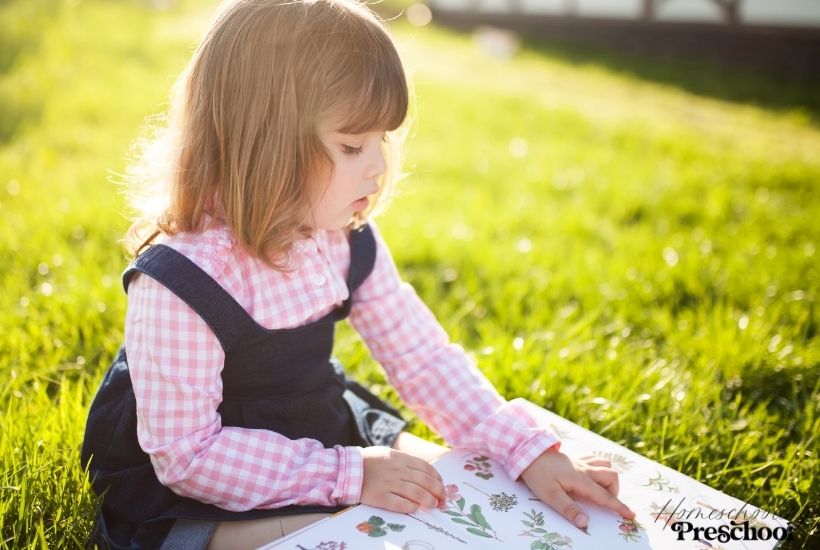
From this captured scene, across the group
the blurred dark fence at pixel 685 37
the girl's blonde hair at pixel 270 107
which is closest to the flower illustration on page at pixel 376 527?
the girl's blonde hair at pixel 270 107

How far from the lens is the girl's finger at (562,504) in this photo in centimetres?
134

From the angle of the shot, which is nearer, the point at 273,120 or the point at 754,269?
the point at 273,120

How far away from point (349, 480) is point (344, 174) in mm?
518

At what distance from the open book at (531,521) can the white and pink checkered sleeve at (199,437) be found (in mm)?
101

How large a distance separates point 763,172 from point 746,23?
406cm

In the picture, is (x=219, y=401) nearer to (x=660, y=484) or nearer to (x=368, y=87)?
(x=368, y=87)

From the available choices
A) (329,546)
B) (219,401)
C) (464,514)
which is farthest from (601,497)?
(219,401)

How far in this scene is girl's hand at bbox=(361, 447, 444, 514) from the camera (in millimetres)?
1307

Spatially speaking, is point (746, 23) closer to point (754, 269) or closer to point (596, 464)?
point (754, 269)

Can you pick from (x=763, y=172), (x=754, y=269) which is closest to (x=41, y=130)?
(x=754, y=269)

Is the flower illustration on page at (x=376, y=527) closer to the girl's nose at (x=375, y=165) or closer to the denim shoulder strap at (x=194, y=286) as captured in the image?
the denim shoulder strap at (x=194, y=286)

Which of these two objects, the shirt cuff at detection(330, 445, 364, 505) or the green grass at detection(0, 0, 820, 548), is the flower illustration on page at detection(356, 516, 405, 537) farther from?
the green grass at detection(0, 0, 820, 548)

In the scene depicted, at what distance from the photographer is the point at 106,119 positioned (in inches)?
164

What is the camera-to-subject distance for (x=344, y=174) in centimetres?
133
